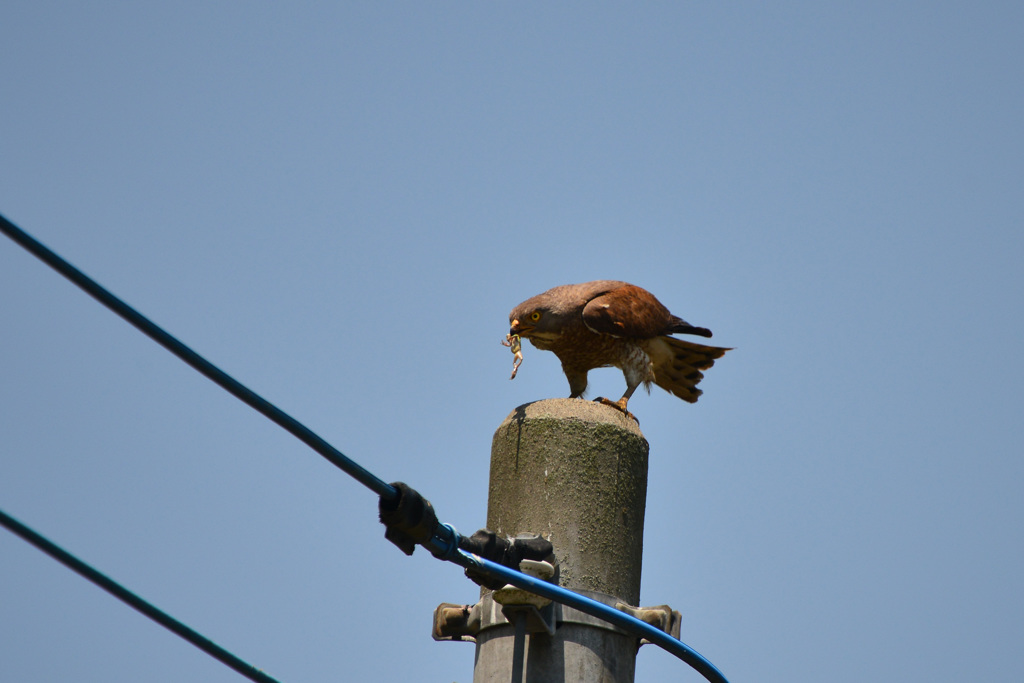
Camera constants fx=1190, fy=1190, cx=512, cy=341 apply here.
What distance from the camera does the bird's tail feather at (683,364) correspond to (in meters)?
7.20

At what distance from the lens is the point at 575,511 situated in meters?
3.58

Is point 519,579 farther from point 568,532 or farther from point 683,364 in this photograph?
point 683,364

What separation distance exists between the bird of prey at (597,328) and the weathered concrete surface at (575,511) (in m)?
2.83

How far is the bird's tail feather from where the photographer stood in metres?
7.20

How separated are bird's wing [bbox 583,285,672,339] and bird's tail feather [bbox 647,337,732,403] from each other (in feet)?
0.87

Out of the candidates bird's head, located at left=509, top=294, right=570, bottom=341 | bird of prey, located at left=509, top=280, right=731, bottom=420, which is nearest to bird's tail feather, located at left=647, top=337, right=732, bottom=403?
bird of prey, located at left=509, top=280, right=731, bottom=420

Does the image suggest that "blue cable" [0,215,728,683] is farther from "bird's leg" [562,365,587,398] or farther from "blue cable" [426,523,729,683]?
"bird's leg" [562,365,587,398]

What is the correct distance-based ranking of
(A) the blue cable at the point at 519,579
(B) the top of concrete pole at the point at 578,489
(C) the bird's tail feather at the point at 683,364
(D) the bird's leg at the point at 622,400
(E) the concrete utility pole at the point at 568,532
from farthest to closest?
(C) the bird's tail feather at the point at 683,364 → (D) the bird's leg at the point at 622,400 → (B) the top of concrete pole at the point at 578,489 → (E) the concrete utility pole at the point at 568,532 → (A) the blue cable at the point at 519,579

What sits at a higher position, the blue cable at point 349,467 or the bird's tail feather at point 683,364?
the bird's tail feather at point 683,364

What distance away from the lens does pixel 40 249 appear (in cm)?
231

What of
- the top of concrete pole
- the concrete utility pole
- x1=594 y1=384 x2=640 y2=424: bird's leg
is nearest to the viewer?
the concrete utility pole

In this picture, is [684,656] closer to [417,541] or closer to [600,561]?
[600,561]

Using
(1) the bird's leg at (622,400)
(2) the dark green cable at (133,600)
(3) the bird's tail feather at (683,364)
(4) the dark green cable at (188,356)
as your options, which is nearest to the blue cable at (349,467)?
(4) the dark green cable at (188,356)

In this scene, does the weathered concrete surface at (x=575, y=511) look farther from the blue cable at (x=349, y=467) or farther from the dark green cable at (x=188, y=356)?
the dark green cable at (x=188, y=356)
